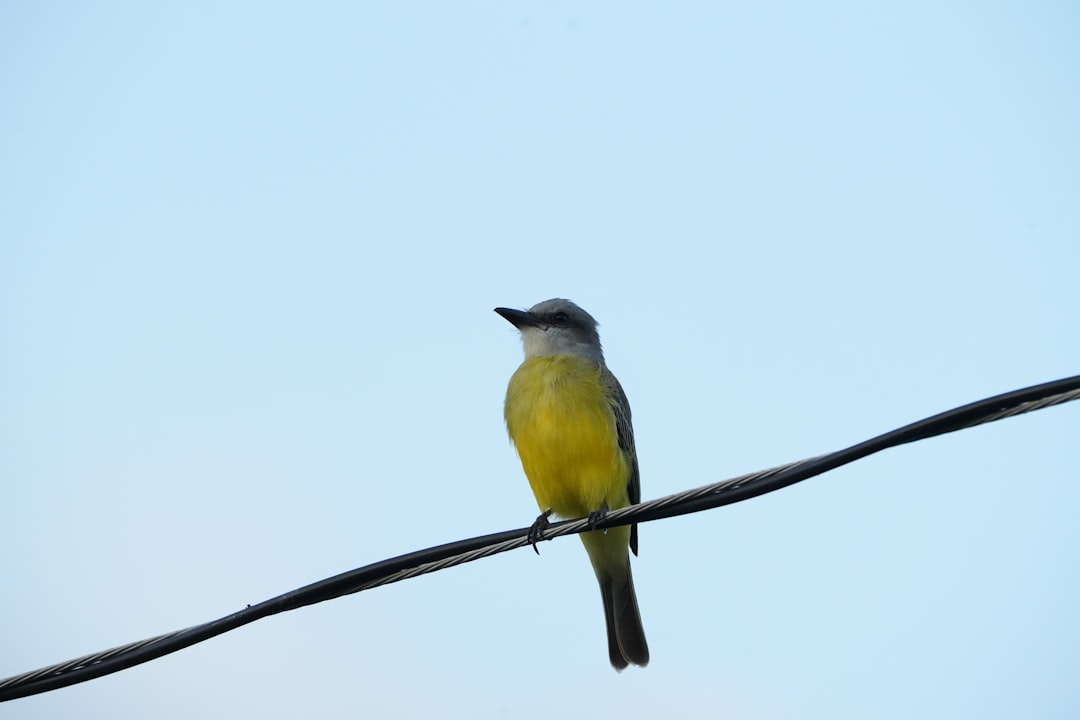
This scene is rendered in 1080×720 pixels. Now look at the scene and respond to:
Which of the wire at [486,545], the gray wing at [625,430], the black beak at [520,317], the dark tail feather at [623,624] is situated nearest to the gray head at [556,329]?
the black beak at [520,317]

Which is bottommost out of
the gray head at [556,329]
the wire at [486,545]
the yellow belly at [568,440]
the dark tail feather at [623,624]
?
the dark tail feather at [623,624]

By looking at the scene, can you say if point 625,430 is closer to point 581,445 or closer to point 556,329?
point 581,445

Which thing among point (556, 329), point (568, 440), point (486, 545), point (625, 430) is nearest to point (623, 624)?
point (625, 430)

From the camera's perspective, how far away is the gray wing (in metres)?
7.32

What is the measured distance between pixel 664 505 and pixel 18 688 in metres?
2.47

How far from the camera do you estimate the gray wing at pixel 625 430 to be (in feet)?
24.0

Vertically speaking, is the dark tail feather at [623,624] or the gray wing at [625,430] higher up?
the gray wing at [625,430]

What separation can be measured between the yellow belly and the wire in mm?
2315

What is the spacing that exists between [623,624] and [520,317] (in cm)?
242

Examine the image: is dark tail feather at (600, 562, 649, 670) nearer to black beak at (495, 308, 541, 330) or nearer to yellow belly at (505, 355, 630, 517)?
yellow belly at (505, 355, 630, 517)

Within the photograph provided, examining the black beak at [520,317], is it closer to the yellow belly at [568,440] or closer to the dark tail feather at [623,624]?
the yellow belly at [568,440]

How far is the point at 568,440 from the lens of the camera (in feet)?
22.4

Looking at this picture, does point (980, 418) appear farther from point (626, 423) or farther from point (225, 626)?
point (626, 423)

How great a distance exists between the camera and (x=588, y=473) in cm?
684
